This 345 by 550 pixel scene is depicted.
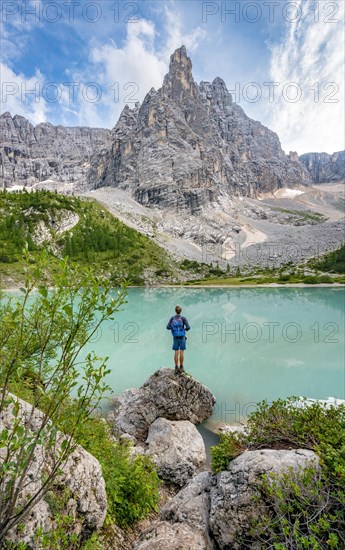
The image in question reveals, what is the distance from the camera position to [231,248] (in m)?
185

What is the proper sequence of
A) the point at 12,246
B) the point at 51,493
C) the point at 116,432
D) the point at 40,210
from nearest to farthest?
the point at 51,493, the point at 116,432, the point at 12,246, the point at 40,210

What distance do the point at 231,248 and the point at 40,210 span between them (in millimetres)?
110259

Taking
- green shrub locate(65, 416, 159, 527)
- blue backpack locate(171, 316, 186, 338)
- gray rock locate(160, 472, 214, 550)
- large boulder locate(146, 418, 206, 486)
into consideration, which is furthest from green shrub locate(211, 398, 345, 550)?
blue backpack locate(171, 316, 186, 338)

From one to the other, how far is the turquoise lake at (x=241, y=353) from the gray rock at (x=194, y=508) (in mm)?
9568

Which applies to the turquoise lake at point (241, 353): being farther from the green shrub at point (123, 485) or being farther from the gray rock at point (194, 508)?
the gray rock at point (194, 508)

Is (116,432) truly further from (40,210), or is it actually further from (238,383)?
(40,210)

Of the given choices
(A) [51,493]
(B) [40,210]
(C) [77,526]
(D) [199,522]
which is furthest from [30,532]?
(B) [40,210]

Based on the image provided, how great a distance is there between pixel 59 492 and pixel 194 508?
2.63 m

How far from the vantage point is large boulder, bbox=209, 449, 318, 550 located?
4.55 m

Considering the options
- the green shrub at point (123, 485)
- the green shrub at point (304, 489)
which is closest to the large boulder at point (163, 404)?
the green shrub at point (123, 485)

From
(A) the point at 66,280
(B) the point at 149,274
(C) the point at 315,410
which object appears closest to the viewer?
(A) the point at 66,280

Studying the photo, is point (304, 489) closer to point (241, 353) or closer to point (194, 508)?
point (194, 508)

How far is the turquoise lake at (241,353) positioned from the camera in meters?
19.1

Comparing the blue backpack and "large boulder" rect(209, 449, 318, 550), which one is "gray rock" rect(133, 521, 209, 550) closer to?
"large boulder" rect(209, 449, 318, 550)
